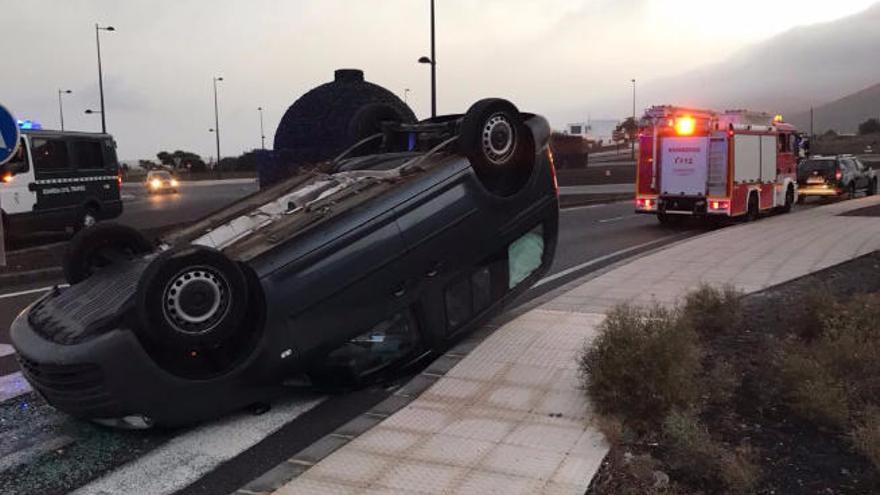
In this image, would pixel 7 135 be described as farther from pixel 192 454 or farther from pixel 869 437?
pixel 869 437

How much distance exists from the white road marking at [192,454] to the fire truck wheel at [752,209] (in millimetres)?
15930

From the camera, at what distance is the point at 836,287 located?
7.65 metres

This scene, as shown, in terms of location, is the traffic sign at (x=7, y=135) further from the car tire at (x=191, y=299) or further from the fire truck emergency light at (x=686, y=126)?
the fire truck emergency light at (x=686, y=126)

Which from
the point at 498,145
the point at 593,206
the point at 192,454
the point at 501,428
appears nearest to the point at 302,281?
the point at 192,454

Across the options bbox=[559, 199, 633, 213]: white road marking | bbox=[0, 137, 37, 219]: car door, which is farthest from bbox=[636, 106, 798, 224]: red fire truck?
bbox=[0, 137, 37, 219]: car door

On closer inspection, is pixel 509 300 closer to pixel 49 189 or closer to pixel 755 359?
pixel 755 359

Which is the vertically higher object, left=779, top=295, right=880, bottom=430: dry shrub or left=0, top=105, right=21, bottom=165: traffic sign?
left=0, top=105, right=21, bottom=165: traffic sign

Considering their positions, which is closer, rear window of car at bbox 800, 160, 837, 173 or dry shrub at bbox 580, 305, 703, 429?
dry shrub at bbox 580, 305, 703, 429

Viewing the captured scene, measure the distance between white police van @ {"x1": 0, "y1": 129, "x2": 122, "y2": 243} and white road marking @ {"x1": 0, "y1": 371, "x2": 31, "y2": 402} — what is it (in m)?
10.5

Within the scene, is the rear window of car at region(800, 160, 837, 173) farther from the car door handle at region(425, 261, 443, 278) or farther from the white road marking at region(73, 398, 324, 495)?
the white road marking at region(73, 398, 324, 495)

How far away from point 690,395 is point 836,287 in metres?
4.24

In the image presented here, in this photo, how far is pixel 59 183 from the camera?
16.7 m

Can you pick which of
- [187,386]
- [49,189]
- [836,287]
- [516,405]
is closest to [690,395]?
[516,405]

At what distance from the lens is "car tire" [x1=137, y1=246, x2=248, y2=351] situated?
4.15 meters
